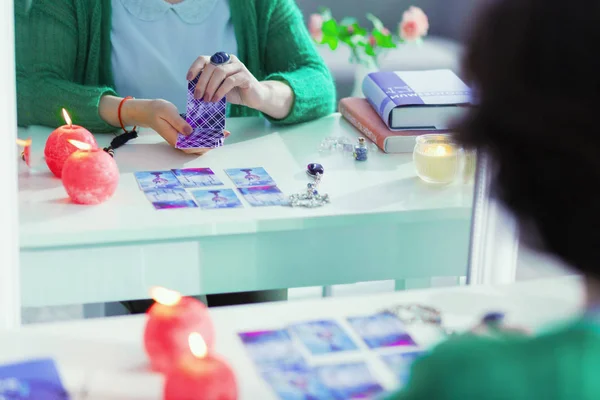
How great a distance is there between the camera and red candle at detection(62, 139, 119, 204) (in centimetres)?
129

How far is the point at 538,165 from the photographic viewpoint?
56 centimetres

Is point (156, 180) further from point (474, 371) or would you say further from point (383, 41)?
point (383, 41)

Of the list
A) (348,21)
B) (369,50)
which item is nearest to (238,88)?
(369,50)

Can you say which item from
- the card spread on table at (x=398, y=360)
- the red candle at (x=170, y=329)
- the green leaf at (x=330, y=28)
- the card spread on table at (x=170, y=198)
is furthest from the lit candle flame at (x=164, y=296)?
the green leaf at (x=330, y=28)

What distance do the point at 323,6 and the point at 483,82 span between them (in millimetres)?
3320

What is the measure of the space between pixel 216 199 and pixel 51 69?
1.93 ft

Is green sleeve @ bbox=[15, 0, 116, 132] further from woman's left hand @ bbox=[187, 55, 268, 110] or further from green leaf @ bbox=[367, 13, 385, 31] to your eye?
green leaf @ bbox=[367, 13, 385, 31]

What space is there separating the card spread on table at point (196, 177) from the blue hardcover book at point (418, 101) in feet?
1.19

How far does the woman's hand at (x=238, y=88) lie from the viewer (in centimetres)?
154

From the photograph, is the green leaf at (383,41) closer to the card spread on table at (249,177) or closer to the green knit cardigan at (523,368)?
the card spread on table at (249,177)

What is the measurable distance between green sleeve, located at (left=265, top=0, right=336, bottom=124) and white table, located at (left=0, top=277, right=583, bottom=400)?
842 millimetres

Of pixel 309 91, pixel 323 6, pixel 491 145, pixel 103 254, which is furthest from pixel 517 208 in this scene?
pixel 323 6

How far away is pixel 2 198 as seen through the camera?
34.7 inches

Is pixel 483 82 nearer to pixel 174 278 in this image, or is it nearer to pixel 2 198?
pixel 2 198
